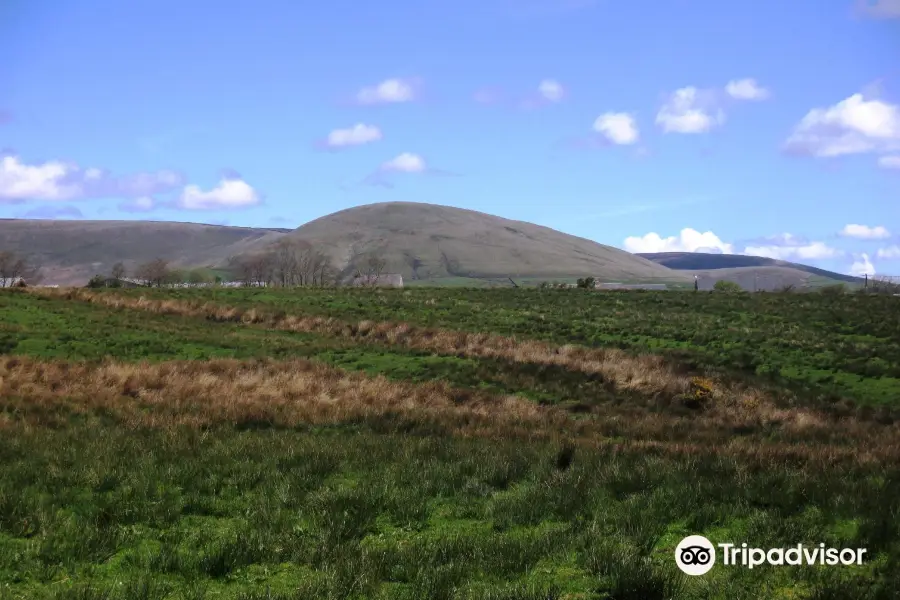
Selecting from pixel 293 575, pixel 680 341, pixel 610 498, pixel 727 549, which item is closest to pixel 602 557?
pixel 727 549

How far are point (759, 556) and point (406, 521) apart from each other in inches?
144

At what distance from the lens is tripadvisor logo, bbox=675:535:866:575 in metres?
6.91

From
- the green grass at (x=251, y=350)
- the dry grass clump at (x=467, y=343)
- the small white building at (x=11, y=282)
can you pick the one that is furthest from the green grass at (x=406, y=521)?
the small white building at (x=11, y=282)

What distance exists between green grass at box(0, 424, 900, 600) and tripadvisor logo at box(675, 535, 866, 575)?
18 centimetres

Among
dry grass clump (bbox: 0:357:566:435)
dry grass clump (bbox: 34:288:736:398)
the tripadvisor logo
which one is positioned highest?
the tripadvisor logo

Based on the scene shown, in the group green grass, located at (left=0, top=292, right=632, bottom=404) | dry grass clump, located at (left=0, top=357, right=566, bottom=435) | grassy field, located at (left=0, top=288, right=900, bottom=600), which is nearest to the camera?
grassy field, located at (left=0, top=288, right=900, bottom=600)

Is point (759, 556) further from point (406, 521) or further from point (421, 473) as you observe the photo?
point (421, 473)

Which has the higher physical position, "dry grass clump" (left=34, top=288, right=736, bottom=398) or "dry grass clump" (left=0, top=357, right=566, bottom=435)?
"dry grass clump" (left=34, top=288, right=736, bottom=398)

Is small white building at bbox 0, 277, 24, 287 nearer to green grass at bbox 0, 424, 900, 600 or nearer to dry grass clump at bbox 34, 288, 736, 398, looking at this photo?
dry grass clump at bbox 34, 288, 736, 398

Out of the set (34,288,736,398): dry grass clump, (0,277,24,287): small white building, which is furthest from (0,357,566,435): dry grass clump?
(0,277,24,287): small white building

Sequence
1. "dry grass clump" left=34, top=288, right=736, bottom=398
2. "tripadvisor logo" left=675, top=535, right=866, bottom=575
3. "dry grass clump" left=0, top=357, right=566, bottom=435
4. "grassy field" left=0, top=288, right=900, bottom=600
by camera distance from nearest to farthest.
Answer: "grassy field" left=0, top=288, right=900, bottom=600 → "tripadvisor logo" left=675, top=535, right=866, bottom=575 → "dry grass clump" left=0, top=357, right=566, bottom=435 → "dry grass clump" left=34, top=288, right=736, bottom=398

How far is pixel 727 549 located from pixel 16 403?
15.4 m

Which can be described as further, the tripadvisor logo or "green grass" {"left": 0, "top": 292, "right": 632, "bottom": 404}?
"green grass" {"left": 0, "top": 292, "right": 632, "bottom": 404}

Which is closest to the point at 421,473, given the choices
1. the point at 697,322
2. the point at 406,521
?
the point at 406,521
